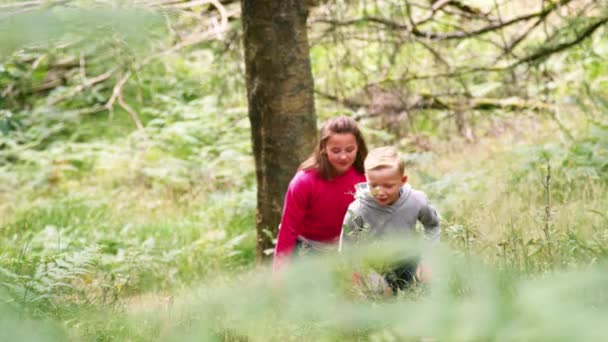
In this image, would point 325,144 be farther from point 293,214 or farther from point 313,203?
point 293,214

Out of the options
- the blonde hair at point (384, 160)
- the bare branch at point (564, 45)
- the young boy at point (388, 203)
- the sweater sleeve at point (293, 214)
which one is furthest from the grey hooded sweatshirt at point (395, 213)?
the bare branch at point (564, 45)

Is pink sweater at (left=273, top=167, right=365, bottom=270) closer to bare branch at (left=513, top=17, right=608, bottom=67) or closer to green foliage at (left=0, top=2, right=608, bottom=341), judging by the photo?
green foliage at (left=0, top=2, right=608, bottom=341)

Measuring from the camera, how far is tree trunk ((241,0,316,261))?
4.81 m

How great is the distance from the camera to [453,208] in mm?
5629

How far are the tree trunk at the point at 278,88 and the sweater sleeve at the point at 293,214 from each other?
2.15 feet

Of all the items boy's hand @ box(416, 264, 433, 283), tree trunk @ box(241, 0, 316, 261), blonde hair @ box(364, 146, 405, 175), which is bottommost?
boy's hand @ box(416, 264, 433, 283)

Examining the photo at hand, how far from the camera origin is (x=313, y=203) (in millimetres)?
4535

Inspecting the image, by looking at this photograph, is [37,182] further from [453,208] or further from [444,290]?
[444,290]

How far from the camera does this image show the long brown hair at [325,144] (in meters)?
4.33

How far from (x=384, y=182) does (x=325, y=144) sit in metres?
0.78

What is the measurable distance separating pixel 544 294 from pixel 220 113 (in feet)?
38.1

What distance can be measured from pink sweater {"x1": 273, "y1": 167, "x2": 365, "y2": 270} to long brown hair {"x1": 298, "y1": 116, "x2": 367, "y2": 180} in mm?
45

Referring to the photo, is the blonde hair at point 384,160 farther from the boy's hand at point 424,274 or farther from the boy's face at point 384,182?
the boy's hand at point 424,274

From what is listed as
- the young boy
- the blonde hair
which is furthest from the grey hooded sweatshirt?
the blonde hair
